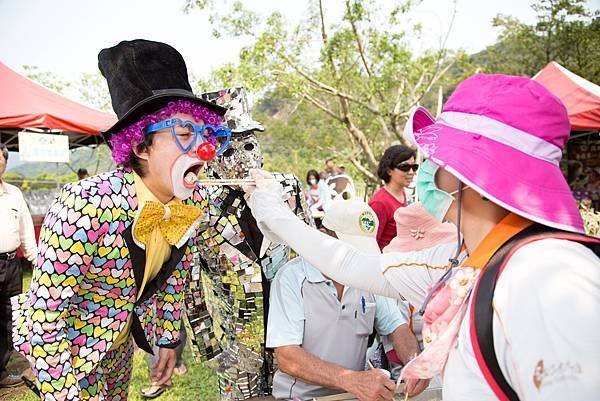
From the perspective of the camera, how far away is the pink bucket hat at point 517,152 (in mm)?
972

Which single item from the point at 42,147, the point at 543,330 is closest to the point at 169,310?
the point at 543,330

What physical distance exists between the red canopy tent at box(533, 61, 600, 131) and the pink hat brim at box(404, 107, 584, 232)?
25.6 ft

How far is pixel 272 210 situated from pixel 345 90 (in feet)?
30.6

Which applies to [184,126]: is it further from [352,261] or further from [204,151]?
[352,261]

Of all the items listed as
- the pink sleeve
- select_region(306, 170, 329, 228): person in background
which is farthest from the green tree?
the pink sleeve

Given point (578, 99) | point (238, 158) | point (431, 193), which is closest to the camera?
point (431, 193)

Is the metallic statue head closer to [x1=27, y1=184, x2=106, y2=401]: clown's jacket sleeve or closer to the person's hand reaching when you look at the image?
the person's hand reaching

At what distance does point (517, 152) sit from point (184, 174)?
1234 millimetres

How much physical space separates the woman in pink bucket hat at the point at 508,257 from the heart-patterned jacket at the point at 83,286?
1046mm

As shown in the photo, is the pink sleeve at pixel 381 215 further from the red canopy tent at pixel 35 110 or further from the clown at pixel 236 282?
the red canopy tent at pixel 35 110

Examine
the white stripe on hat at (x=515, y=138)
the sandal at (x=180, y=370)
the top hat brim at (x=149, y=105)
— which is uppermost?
the top hat brim at (x=149, y=105)

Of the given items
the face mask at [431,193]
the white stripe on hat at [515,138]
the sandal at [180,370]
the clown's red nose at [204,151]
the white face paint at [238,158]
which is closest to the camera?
the white stripe on hat at [515,138]

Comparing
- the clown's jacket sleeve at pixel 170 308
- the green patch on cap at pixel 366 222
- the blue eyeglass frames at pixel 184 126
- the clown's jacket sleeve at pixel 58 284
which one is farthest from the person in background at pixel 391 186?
the clown's jacket sleeve at pixel 58 284

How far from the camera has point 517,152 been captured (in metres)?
1.00
